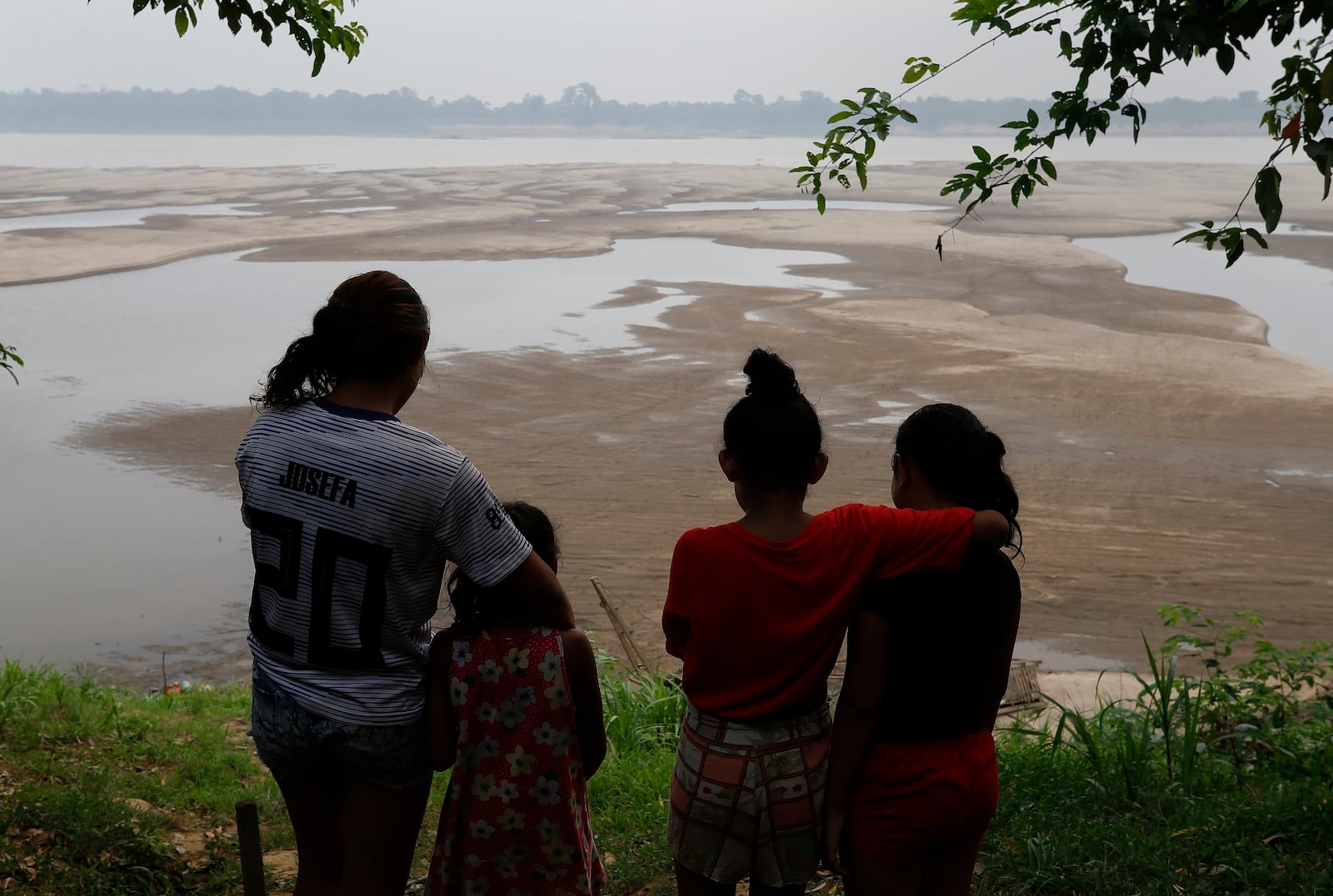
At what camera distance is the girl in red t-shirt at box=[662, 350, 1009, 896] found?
2326 mm

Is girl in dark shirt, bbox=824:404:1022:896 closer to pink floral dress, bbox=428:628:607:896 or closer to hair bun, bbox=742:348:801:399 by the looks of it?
hair bun, bbox=742:348:801:399

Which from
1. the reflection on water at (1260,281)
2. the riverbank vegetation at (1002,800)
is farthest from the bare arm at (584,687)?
the reflection on water at (1260,281)

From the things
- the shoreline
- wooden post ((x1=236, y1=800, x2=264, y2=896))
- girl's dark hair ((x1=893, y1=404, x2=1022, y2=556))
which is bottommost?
the shoreline

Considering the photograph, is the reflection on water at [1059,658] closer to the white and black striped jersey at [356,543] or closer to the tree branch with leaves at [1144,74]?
the tree branch with leaves at [1144,74]

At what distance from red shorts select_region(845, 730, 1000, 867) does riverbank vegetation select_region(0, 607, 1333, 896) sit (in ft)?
4.12

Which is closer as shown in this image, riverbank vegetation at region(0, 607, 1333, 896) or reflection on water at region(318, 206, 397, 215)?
riverbank vegetation at region(0, 607, 1333, 896)

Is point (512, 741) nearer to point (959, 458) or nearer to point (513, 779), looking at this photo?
point (513, 779)

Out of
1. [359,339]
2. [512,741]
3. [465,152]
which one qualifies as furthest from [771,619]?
[465,152]

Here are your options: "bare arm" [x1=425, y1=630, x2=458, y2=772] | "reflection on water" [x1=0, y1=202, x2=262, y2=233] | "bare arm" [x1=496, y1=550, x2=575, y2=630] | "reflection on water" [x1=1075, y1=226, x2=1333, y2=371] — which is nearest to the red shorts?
"bare arm" [x1=496, y1=550, x2=575, y2=630]

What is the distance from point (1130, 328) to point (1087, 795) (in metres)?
17.7

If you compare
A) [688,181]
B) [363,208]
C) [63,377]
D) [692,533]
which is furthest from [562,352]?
[688,181]

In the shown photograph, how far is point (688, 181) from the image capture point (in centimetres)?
5266

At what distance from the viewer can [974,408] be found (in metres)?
15.3

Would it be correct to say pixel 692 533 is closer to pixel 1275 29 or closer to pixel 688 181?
pixel 1275 29
